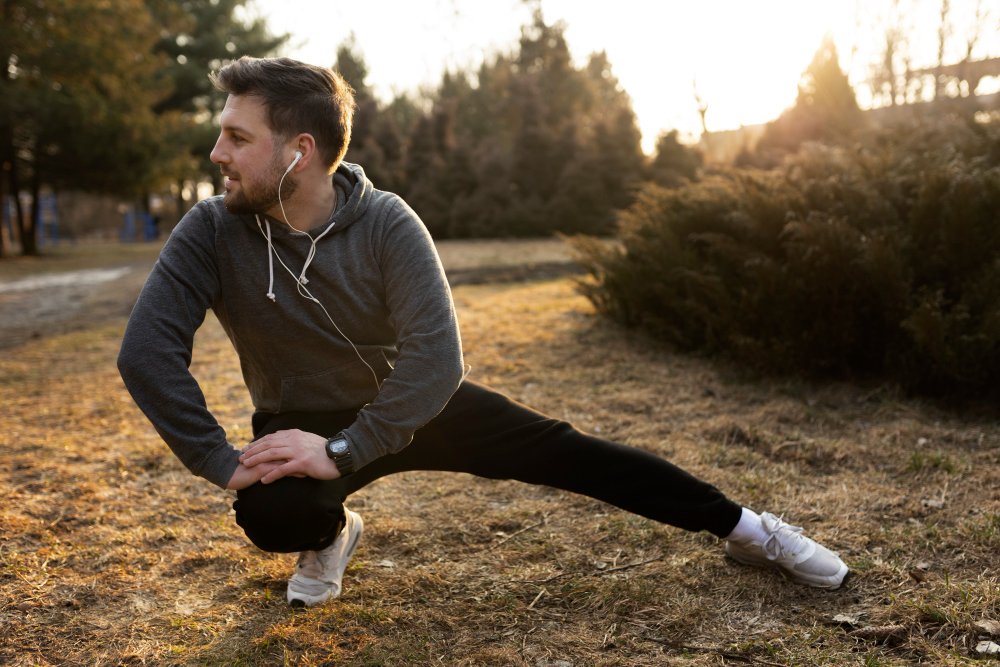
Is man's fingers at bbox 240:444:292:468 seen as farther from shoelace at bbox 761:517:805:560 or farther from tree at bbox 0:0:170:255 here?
tree at bbox 0:0:170:255

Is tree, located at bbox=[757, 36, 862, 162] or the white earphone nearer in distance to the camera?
the white earphone

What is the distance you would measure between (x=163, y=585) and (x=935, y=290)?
402 cm

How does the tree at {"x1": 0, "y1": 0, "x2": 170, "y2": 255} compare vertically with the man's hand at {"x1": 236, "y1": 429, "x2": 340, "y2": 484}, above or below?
above

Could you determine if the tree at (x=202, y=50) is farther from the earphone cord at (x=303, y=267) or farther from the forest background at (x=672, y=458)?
the earphone cord at (x=303, y=267)

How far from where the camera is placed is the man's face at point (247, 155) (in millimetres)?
2209

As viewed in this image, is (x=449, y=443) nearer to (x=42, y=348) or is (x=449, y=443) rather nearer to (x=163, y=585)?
(x=163, y=585)

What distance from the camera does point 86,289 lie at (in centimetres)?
1248

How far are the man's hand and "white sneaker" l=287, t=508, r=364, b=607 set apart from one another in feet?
1.58

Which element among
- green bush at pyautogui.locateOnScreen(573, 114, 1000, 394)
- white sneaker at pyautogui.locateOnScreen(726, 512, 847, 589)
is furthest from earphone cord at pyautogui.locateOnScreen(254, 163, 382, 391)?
green bush at pyautogui.locateOnScreen(573, 114, 1000, 394)

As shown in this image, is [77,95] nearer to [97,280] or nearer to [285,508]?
[97,280]

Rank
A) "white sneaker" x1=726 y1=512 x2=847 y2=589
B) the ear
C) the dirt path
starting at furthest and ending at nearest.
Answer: the dirt path → "white sneaker" x1=726 y1=512 x2=847 y2=589 → the ear

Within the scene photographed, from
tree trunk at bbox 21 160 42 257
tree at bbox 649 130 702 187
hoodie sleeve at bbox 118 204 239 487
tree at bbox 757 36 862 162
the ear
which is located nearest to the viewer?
hoodie sleeve at bbox 118 204 239 487

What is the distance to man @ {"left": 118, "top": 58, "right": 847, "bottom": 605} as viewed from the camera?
2.08 m

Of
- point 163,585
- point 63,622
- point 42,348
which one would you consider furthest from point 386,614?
point 42,348
